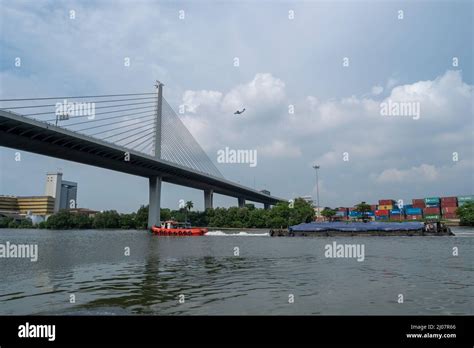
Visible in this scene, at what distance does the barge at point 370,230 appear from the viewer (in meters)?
59.4

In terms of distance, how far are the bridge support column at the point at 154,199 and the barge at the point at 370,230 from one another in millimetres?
34712

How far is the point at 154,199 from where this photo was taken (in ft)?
295

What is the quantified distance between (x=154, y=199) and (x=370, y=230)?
51.1 m

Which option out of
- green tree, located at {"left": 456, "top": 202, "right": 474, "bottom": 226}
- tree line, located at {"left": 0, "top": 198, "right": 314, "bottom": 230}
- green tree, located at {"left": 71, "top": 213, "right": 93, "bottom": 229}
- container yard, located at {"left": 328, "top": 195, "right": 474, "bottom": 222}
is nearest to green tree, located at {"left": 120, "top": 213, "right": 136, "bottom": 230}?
tree line, located at {"left": 0, "top": 198, "right": 314, "bottom": 230}

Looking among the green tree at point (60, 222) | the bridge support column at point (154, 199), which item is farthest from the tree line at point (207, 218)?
the bridge support column at point (154, 199)

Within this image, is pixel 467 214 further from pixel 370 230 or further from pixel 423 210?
pixel 370 230

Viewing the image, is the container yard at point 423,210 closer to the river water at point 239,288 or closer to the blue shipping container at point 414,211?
the blue shipping container at point 414,211

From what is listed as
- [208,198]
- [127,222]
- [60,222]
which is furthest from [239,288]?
[60,222]

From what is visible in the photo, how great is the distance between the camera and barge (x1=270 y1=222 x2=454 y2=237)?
59.4 metres

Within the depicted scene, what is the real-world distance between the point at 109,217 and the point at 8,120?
101 meters

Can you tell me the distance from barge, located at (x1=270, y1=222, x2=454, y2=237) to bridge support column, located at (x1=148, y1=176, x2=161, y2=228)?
34.7 m

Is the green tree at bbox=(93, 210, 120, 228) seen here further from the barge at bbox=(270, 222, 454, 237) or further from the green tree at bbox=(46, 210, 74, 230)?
the barge at bbox=(270, 222, 454, 237)
